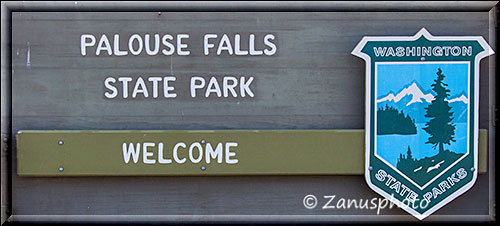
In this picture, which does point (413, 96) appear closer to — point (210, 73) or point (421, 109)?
point (421, 109)

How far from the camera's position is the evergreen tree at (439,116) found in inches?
92.3

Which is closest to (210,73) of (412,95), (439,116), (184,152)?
(184,152)

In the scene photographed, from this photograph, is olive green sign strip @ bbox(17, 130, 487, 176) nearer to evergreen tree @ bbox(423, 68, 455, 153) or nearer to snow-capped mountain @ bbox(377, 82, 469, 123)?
snow-capped mountain @ bbox(377, 82, 469, 123)

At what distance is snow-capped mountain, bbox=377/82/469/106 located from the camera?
2.33 meters

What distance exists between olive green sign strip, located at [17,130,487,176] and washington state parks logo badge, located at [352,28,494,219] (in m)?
0.14

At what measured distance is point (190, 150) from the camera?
2.34 m

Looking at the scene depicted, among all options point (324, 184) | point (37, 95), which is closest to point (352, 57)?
point (324, 184)

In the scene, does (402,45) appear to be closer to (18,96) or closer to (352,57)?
(352,57)

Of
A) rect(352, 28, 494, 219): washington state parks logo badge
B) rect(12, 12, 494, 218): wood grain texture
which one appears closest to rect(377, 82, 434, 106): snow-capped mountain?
rect(352, 28, 494, 219): washington state parks logo badge

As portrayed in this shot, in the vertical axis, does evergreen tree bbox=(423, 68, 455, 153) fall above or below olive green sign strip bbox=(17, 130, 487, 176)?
above

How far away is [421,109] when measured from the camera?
2352 millimetres

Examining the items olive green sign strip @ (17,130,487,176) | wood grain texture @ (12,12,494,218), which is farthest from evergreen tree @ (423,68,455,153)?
olive green sign strip @ (17,130,487,176)

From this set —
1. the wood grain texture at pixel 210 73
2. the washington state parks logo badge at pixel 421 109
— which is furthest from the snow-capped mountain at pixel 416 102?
the wood grain texture at pixel 210 73

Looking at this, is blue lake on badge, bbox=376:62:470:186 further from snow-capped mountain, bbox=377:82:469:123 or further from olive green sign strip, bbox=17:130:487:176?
olive green sign strip, bbox=17:130:487:176
